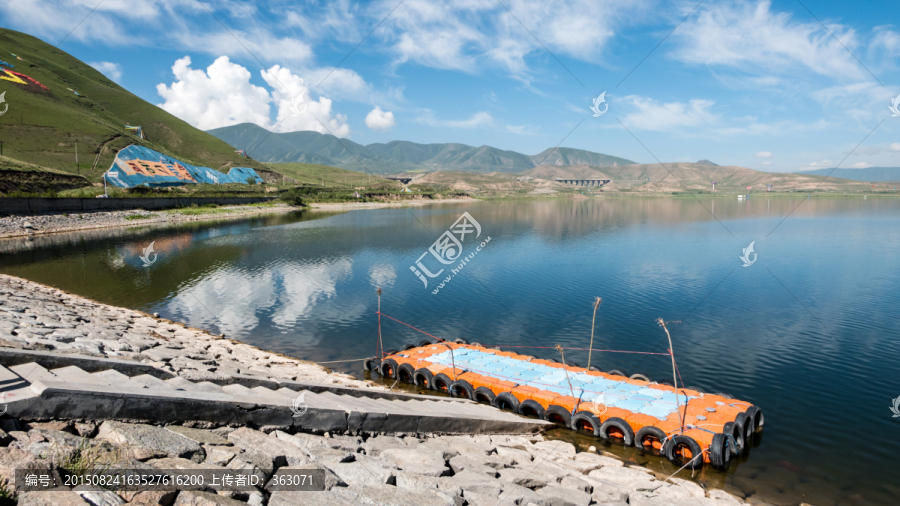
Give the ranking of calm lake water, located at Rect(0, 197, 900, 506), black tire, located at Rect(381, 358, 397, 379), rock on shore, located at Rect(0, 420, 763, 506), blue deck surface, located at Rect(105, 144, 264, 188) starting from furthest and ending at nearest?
blue deck surface, located at Rect(105, 144, 264, 188), black tire, located at Rect(381, 358, 397, 379), calm lake water, located at Rect(0, 197, 900, 506), rock on shore, located at Rect(0, 420, 763, 506)

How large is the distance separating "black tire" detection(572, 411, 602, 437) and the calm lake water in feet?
2.38

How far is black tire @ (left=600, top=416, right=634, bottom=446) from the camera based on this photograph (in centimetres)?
1141

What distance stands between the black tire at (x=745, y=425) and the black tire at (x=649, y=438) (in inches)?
75.2

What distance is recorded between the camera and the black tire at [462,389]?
14.4 m

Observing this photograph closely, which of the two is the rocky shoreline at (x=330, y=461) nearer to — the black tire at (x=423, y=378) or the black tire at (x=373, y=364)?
the black tire at (x=423, y=378)

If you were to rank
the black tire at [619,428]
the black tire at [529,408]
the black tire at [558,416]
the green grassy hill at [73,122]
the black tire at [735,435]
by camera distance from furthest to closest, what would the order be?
the green grassy hill at [73,122] < the black tire at [529,408] < the black tire at [558,416] < the black tire at [619,428] < the black tire at [735,435]

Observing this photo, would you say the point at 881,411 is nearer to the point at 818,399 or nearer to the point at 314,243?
the point at 818,399

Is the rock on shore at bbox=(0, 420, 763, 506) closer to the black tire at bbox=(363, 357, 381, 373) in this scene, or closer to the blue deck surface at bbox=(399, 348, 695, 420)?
the blue deck surface at bbox=(399, 348, 695, 420)

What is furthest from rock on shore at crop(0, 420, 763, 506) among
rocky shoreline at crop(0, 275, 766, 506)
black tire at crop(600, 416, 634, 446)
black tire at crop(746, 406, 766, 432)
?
black tire at crop(746, 406, 766, 432)

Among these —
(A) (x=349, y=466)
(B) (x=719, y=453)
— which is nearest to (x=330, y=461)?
(A) (x=349, y=466)

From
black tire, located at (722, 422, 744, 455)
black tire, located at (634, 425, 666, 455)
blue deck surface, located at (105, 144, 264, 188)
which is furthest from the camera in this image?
blue deck surface, located at (105, 144, 264, 188)

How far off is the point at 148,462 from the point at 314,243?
154 feet

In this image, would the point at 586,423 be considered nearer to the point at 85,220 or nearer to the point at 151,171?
the point at 85,220

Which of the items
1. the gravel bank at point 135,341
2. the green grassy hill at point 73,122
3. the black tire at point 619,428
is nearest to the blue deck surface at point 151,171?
the green grassy hill at point 73,122
